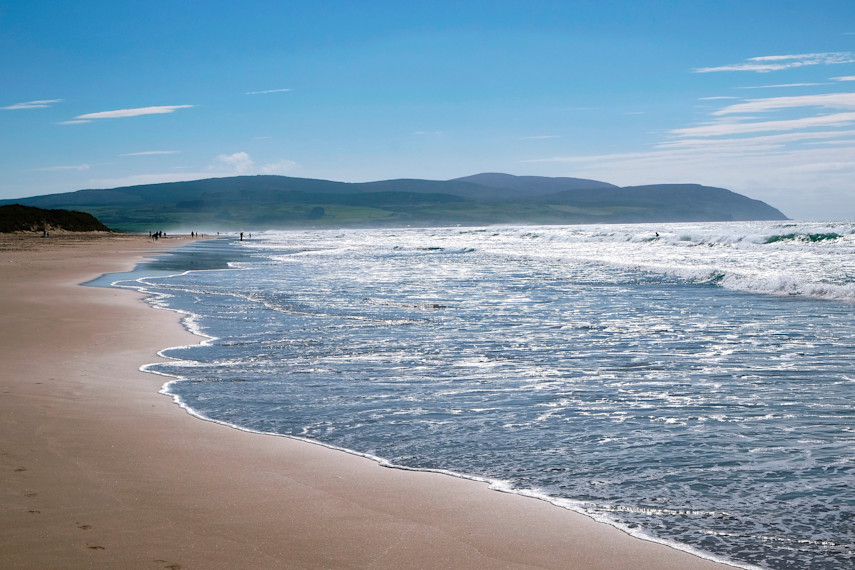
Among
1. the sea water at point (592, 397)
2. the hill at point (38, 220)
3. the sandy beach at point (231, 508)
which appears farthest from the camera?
the hill at point (38, 220)

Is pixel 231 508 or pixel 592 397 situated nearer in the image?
pixel 231 508

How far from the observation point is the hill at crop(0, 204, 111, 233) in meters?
72.5

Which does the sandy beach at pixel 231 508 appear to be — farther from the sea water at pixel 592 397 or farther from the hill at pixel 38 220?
the hill at pixel 38 220

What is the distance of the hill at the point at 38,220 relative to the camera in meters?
72.5

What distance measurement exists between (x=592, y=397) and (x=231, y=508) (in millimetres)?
4352

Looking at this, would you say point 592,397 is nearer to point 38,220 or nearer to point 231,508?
point 231,508

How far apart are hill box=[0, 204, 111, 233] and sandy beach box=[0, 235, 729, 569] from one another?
241ft

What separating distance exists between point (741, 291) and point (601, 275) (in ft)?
22.0

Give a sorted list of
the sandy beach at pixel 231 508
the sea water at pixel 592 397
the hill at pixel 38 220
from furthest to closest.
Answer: the hill at pixel 38 220 < the sea water at pixel 592 397 < the sandy beach at pixel 231 508

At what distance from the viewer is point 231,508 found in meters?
4.55

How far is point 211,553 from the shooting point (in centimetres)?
385

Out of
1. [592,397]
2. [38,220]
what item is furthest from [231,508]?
[38,220]

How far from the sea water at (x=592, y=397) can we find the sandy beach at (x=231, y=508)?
0.36 metres

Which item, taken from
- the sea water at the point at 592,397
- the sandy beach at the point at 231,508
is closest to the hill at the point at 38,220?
the sea water at the point at 592,397
